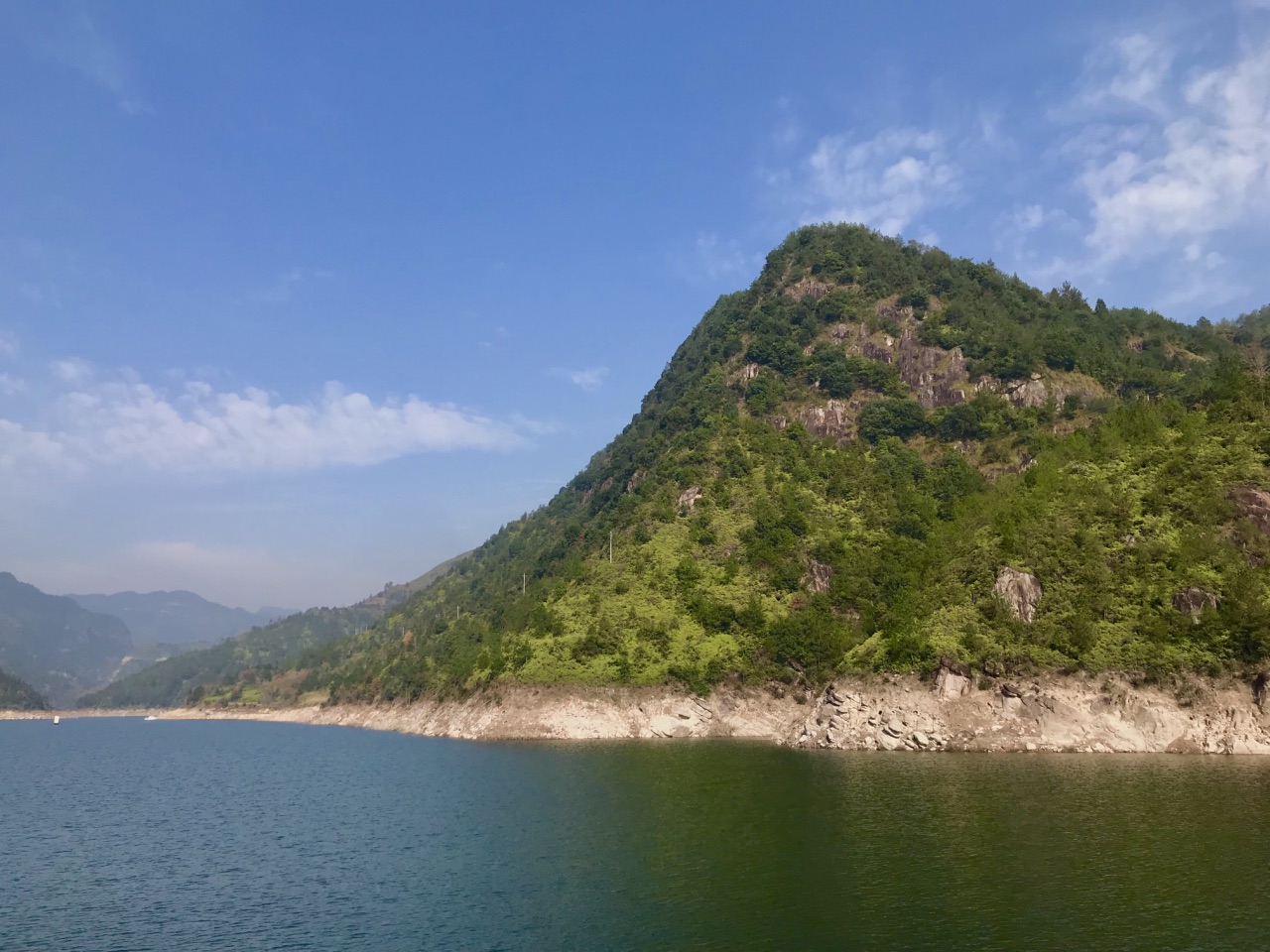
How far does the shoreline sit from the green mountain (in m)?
2.75

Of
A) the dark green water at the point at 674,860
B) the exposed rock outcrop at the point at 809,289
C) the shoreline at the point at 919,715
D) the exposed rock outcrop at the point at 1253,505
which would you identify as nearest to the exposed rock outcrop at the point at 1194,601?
the shoreline at the point at 919,715

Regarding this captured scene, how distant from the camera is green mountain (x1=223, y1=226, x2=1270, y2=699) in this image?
89000 millimetres

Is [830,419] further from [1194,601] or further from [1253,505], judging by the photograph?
[1194,601]

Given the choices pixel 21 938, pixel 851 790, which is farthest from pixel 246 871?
pixel 851 790

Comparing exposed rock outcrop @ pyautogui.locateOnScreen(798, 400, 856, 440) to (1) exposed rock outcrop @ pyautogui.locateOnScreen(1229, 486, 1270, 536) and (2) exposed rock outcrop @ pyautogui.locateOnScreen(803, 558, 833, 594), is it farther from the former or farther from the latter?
(1) exposed rock outcrop @ pyautogui.locateOnScreen(1229, 486, 1270, 536)

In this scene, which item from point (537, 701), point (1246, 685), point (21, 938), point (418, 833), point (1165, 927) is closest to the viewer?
point (1165, 927)

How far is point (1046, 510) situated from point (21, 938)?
105m

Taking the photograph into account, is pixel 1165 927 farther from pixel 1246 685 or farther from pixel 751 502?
pixel 751 502

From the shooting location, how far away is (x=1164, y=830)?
45.5 m

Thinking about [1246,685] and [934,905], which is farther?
[1246,685]

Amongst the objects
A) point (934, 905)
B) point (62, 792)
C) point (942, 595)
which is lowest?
point (62, 792)

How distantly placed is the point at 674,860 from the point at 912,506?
102m

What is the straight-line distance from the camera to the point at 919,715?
8944 cm

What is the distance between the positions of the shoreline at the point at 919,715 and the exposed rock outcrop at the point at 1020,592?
913cm
